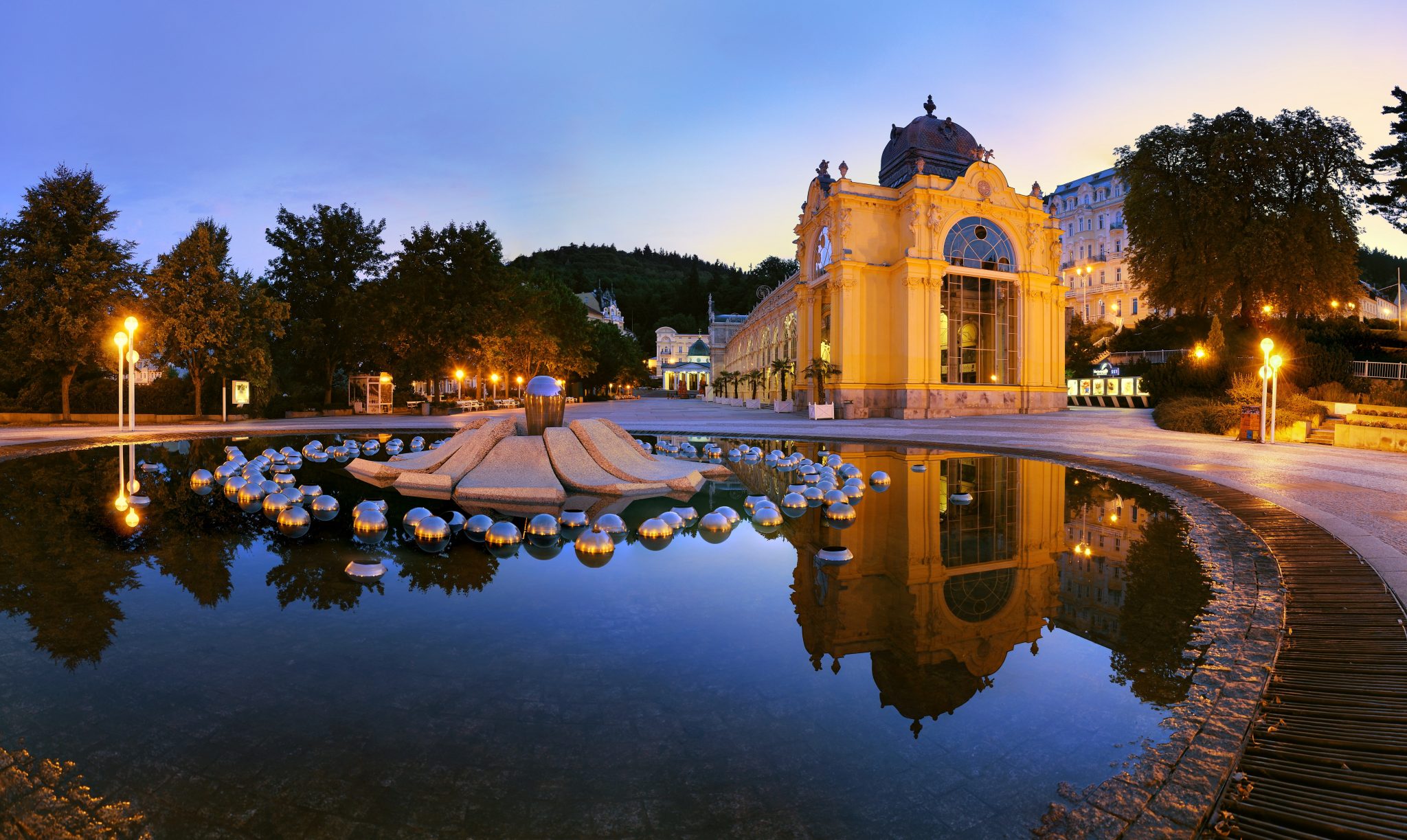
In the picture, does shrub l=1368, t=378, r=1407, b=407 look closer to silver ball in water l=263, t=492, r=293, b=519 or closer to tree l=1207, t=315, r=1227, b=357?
tree l=1207, t=315, r=1227, b=357

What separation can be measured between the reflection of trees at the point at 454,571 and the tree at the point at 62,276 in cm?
3426

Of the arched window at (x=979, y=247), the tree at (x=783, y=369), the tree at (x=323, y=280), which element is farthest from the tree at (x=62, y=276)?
the arched window at (x=979, y=247)

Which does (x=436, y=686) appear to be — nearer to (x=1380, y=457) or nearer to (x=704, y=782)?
(x=704, y=782)

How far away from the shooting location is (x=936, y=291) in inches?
1543

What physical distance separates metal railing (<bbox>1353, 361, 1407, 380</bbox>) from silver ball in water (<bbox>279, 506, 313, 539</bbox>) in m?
38.9

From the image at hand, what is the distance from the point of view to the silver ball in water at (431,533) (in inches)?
275

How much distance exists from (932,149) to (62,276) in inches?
1894

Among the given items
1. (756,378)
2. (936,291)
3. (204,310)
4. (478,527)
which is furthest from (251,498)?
(756,378)

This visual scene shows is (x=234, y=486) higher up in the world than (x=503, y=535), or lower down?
higher up

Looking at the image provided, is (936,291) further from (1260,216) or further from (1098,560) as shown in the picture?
(1098,560)

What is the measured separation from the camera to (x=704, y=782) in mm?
2633

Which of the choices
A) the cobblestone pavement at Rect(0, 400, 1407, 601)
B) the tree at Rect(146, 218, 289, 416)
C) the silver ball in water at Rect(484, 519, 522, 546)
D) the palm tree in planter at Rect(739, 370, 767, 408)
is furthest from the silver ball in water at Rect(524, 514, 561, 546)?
the palm tree in planter at Rect(739, 370, 767, 408)

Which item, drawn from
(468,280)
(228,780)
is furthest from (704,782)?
(468,280)

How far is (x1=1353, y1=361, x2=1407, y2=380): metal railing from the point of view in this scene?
28859 mm
